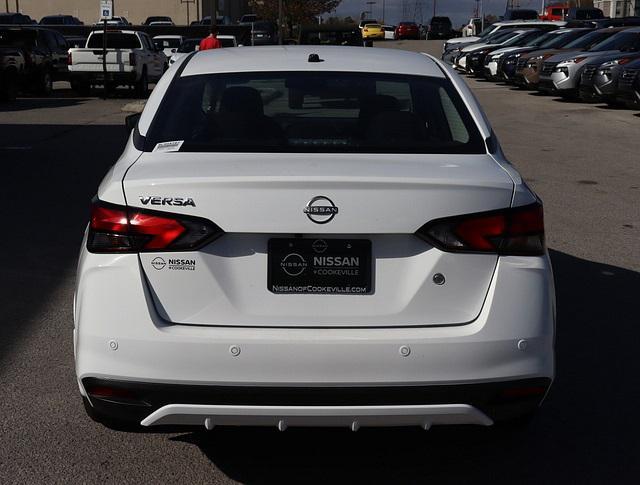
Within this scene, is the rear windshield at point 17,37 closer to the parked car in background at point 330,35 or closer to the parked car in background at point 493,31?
the parked car in background at point 330,35

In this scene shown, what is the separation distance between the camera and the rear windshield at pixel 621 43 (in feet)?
76.1

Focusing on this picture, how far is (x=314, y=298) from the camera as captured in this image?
11.8ft

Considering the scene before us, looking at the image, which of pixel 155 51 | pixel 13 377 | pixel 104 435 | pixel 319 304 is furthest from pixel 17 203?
pixel 155 51

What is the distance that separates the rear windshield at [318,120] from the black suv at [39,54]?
857 inches

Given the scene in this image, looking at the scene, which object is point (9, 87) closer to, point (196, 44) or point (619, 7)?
point (196, 44)

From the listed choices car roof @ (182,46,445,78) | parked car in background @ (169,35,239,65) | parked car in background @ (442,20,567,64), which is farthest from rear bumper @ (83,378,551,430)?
parked car in background @ (442,20,567,64)

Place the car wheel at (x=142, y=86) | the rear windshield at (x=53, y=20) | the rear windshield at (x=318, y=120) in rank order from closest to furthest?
the rear windshield at (x=318, y=120)
the car wheel at (x=142, y=86)
the rear windshield at (x=53, y=20)

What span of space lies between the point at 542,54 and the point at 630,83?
754 centimetres

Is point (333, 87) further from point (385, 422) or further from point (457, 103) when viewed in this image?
point (385, 422)

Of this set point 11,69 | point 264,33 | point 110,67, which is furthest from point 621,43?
point 264,33

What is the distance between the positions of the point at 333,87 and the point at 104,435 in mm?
1901

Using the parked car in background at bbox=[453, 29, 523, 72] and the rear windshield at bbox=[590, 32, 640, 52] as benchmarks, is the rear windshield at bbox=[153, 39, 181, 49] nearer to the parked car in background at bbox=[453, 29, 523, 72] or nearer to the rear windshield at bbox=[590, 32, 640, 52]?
the parked car in background at bbox=[453, 29, 523, 72]

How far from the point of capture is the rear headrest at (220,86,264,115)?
4633mm

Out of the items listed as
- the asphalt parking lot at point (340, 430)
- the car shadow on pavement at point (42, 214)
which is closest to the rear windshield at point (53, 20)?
the car shadow on pavement at point (42, 214)
